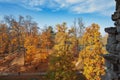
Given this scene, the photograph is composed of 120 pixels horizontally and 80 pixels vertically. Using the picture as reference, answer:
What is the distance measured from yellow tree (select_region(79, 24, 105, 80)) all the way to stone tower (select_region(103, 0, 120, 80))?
25.2 metres

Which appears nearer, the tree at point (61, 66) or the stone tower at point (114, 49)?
the stone tower at point (114, 49)

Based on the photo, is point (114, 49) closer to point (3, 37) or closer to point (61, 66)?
point (61, 66)

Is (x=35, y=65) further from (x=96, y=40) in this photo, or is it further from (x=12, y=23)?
(x=96, y=40)

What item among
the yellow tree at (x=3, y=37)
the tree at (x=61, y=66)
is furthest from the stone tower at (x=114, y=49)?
the yellow tree at (x=3, y=37)

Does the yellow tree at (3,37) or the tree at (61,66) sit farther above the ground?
the yellow tree at (3,37)

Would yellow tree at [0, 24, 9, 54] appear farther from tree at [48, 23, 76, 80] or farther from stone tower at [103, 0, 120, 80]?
stone tower at [103, 0, 120, 80]

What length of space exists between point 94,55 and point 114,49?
27019mm

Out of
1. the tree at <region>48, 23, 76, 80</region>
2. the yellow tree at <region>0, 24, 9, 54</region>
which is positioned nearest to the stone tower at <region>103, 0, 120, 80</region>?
the tree at <region>48, 23, 76, 80</region>

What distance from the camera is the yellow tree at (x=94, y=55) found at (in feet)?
103

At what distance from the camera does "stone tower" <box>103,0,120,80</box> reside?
18.5ft

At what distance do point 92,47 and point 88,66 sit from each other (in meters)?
2.94

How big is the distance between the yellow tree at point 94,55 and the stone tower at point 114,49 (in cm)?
2517

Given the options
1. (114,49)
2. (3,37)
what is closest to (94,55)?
(114,49)

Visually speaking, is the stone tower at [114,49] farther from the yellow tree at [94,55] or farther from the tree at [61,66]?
the yellow tree at [94,55]
